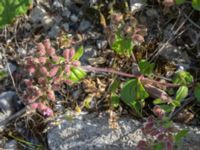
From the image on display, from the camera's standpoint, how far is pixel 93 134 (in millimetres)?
2830

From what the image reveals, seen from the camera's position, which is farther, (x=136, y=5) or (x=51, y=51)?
(x=136, y=5)

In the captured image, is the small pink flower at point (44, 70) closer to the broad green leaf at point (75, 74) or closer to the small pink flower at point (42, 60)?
the small pink flower at point (42, 60)

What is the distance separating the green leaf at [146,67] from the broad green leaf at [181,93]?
0.69ft

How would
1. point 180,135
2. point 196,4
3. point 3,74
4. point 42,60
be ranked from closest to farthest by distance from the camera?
1. point 42,60
2. point 180,135
3. point 196,4
4. point 3,74

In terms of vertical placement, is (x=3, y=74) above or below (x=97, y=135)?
above

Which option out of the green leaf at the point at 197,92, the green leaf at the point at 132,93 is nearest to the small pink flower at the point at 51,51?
the green leaf at the point at 132,93

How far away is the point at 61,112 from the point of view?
2.91m

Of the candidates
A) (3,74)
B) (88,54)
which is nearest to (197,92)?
(88,54)

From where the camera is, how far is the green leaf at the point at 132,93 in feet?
8.64

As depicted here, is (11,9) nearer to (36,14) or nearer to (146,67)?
(36,14)

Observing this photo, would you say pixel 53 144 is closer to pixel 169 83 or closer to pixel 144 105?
pixel 144 105

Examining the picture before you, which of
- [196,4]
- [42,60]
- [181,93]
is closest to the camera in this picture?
[42,60]

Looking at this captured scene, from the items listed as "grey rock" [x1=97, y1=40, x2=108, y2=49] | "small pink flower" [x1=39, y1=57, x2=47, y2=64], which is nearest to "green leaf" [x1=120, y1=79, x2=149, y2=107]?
"grey rock" [x1=97, y1=40, x2=108, y2=49]

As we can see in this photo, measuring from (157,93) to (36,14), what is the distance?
1.06 meters
